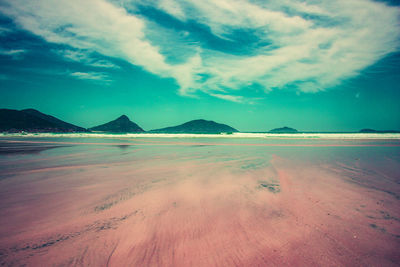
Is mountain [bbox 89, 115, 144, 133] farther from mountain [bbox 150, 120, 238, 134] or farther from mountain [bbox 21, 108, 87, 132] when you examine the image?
mountain [bbox 150, 120, 238, 134]

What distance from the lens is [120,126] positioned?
51.5m

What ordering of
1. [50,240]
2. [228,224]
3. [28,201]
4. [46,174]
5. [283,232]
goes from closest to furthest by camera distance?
[50,240]
[283,232]
[228,224]
[28,201]
[46,174]

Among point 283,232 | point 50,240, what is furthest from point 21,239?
→ point 283,232

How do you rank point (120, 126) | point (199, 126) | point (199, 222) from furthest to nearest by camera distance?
point (199, 126) < point (120, 126) < point (199, 222)

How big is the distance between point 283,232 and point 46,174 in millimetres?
5739

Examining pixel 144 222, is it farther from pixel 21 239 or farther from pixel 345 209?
pixel 345 209

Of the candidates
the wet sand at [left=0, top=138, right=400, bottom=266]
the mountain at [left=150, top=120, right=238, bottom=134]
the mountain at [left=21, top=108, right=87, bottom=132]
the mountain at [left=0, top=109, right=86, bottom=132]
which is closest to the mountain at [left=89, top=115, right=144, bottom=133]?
the mountain at [left=21, top=108, right=87, bottom=132]

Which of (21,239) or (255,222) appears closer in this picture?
(21,239)

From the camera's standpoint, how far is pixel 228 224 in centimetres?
224

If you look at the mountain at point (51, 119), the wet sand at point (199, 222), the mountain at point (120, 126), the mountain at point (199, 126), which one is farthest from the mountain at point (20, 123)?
the wet sand at point (199, 222)

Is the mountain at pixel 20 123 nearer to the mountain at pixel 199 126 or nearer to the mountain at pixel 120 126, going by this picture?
the mountain at pixel 120 126

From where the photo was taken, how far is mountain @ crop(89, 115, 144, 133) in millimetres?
50531

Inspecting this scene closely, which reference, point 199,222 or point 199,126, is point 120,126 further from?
point 199,222

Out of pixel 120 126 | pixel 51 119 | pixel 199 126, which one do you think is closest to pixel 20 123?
pixel 51 119
